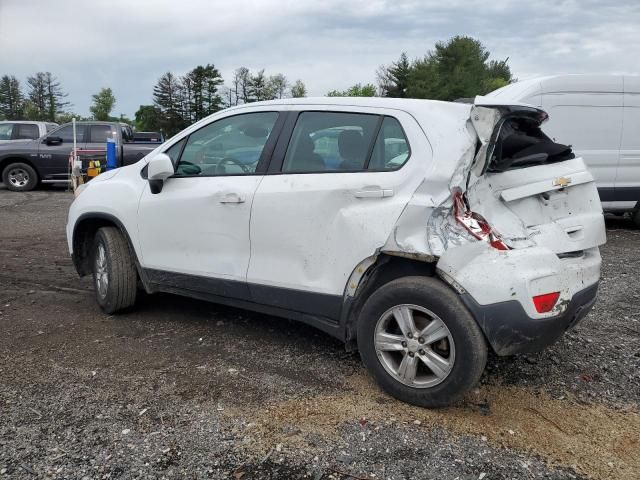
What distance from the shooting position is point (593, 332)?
14.3 feet

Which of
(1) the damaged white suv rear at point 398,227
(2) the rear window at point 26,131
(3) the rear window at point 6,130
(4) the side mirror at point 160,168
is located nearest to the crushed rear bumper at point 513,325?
(1) the damaged white suv rear at point 398,227

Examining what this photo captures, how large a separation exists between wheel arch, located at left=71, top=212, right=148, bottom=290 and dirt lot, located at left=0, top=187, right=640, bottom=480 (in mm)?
432

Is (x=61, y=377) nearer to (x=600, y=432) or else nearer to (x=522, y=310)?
(x=522, y=310)

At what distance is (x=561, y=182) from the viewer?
10.7 feet

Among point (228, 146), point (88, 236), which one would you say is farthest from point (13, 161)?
point (228, 146)

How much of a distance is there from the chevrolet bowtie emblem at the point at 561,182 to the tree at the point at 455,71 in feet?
226

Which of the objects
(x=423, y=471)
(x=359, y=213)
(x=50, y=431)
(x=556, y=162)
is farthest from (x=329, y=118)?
(x=50, y=431)

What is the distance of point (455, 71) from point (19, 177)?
74000 millimetres

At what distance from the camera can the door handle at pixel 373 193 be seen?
3.20 meters

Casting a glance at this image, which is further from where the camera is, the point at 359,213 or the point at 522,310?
the point at 359,213

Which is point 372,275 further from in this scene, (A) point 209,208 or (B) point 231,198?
(A) point 209,208

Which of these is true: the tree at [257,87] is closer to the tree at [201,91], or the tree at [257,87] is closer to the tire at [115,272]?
the tree at [201,91]

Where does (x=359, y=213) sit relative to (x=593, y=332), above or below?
above

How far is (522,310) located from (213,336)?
232cm
